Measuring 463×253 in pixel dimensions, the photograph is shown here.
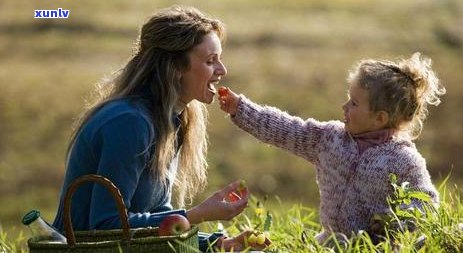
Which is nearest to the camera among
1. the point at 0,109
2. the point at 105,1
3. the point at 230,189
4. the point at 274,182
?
the point at 230,189

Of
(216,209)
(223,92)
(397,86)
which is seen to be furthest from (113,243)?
(397,86)

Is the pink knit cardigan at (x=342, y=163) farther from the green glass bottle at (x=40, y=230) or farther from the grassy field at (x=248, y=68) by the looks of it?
the grassy field at (x=248, y=68)

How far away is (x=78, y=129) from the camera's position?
562cm

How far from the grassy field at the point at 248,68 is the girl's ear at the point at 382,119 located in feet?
24.3

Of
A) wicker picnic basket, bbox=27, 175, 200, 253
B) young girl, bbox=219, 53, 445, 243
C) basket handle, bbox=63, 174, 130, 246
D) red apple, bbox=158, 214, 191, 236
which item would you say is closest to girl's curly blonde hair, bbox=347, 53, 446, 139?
young girl, bbox=219, 53, 445, 243

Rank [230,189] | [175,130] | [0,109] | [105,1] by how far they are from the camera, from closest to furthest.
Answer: [230,189]
[175,130]
[0,109]
[105,1]

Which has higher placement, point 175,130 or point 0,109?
point 175,130

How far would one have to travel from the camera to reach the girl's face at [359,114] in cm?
578

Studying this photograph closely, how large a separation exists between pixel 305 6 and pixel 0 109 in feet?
21.3

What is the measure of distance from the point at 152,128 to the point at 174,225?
54cm

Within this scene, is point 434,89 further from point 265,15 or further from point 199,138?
point 265,15

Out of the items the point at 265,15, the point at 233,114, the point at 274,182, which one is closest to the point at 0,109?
the point at 274,182

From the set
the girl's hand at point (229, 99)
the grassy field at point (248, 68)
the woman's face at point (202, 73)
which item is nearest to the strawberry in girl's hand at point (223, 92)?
the girl's hand at point (229, 99)

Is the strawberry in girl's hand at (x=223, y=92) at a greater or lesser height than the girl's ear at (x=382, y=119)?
greater
